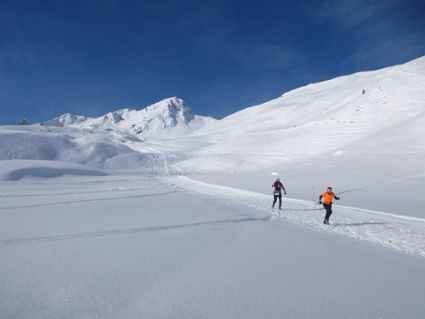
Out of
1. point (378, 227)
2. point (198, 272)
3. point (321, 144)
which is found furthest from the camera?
point (321, 144)

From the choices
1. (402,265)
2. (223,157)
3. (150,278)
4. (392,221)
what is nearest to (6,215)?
(150,278)

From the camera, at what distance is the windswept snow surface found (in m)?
4.28

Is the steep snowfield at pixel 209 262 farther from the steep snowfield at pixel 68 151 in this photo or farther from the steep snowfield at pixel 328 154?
the steep snowfield at pixel 68 151

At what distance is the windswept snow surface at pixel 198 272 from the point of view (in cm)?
428

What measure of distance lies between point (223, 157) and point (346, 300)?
58.3 m

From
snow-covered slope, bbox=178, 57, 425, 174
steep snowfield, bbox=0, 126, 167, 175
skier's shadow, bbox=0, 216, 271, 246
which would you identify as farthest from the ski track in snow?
steep snowfield, bbox=0, 126, 167, 175

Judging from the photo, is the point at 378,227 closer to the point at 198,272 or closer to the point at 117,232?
the point at 198,272

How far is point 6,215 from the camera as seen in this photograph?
1063 cm

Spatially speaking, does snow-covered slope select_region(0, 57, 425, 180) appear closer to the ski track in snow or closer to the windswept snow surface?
the ski track in snow

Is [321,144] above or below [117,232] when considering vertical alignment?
above

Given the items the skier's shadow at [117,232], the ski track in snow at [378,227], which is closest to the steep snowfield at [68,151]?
the ski track in snow at [378,227]

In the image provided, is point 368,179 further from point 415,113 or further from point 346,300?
point 415,113

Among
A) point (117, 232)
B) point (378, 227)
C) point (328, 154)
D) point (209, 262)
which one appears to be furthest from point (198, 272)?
point (328, 154)

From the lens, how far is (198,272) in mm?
5547
